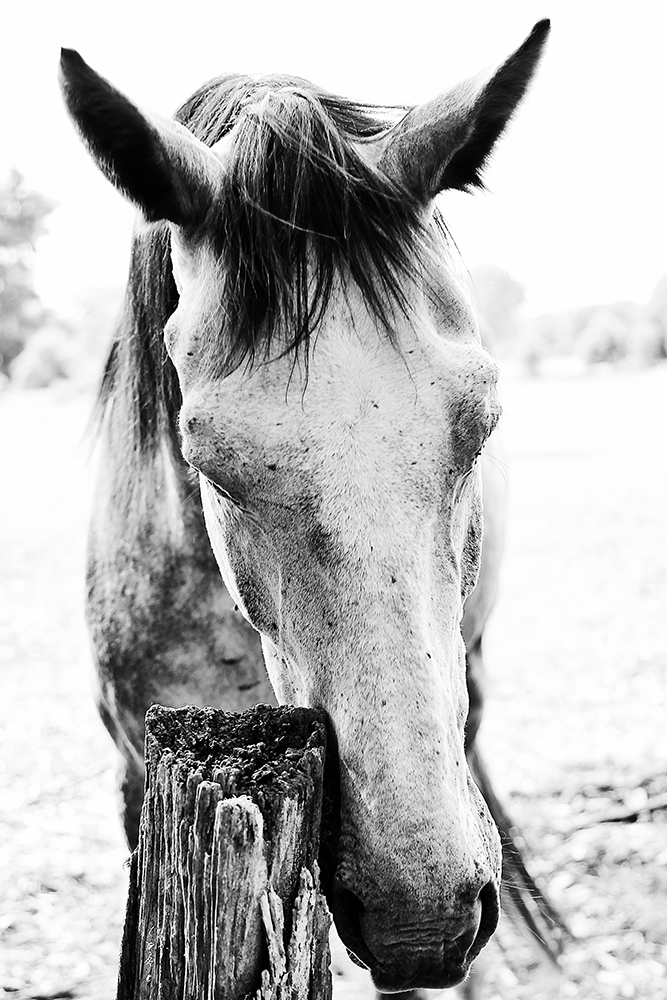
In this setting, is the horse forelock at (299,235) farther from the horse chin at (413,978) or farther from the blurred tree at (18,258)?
the blurred tree at (18,258)

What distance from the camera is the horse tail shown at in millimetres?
3289

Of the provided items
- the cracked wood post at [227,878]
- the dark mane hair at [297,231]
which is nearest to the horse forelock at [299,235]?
the dark mane hair at [297,231]

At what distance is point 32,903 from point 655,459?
16.0m

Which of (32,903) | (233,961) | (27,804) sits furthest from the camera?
(27,804)

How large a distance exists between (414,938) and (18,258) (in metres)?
35.6

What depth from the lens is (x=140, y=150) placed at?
152 cm

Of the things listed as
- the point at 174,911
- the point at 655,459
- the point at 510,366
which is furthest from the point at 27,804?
the point at 510,366

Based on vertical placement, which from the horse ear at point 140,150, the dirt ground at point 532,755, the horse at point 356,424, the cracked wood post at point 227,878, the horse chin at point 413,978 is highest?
the horse ear at point 140,150

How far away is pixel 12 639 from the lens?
8742 millimetres

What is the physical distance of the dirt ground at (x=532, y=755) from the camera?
375cm

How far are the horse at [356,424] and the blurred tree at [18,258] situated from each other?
3269 cm

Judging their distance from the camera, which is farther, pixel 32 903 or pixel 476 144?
pixel 32 903

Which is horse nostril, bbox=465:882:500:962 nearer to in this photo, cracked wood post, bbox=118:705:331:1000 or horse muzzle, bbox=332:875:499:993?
horse muzzle, bbox=332:875:499:993

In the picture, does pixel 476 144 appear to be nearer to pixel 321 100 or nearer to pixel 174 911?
pixel 321 100
